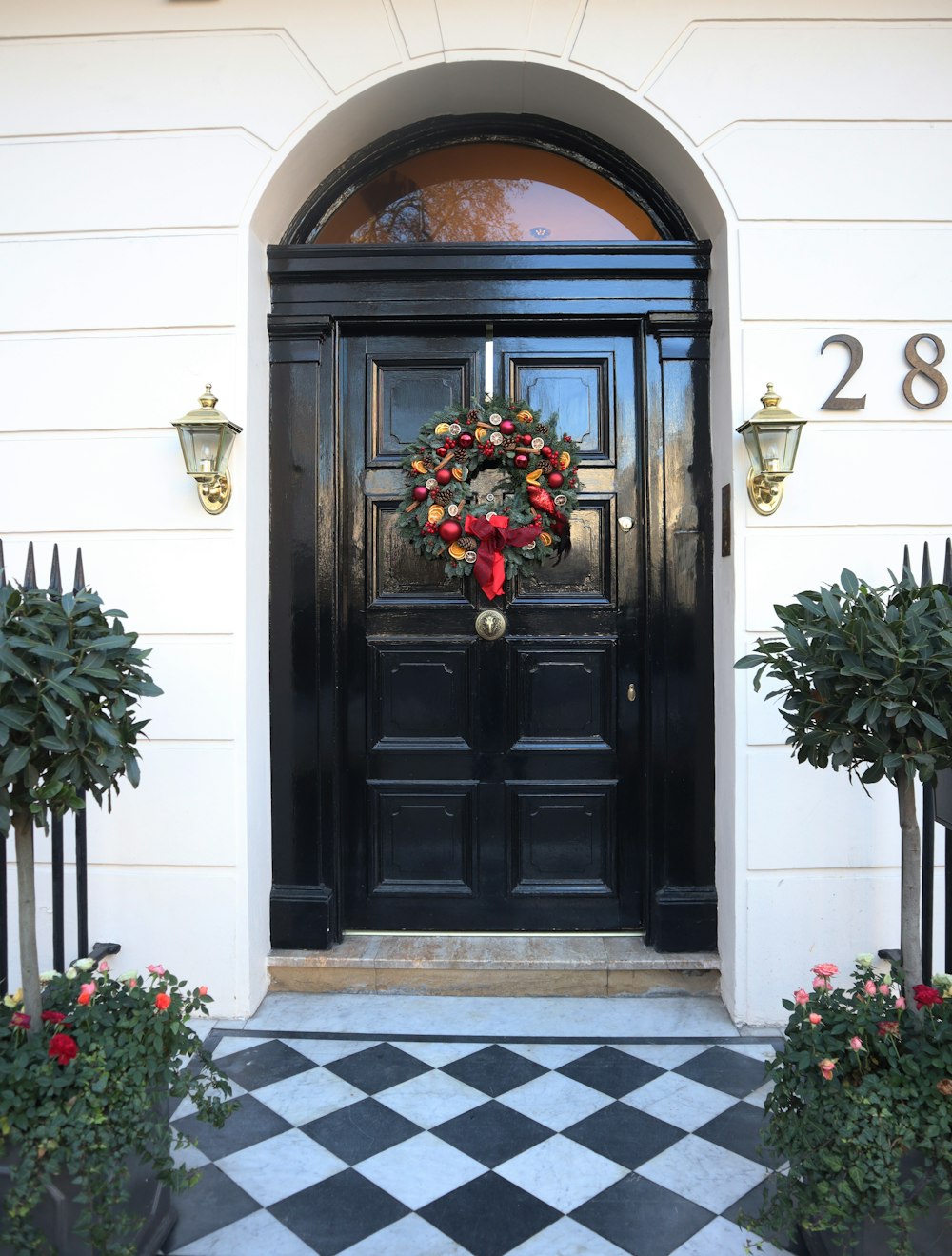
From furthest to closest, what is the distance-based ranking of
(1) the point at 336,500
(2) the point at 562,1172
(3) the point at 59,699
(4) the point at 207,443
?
1. (1) the point at 336,500
2. (4) the point at 207,443
3. (2) the point at 562,1172
4. (3) the point at 59,699

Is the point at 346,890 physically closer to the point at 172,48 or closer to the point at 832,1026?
the point at 832,1026

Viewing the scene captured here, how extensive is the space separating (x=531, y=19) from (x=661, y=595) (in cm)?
208

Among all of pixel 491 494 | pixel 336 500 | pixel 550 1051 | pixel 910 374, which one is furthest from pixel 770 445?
pixel 550 1051

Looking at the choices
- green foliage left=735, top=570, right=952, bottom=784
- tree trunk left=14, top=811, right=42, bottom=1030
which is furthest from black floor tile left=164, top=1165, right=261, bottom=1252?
green foliage left=735, top=570, right=952, bottom=784

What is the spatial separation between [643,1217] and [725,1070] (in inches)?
28.7

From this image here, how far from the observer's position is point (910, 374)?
115 inches

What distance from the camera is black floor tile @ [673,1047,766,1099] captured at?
2514 mm

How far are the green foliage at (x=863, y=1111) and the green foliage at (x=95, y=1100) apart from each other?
4.06 feet

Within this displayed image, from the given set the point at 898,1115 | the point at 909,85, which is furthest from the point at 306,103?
the point at 898,1115

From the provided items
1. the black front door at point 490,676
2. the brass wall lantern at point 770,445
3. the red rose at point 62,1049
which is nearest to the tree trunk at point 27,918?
the red rose at point 62,1049

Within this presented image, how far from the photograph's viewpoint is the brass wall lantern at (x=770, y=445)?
9.03ft

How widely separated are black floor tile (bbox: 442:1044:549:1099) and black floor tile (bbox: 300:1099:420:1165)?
27 centimetres

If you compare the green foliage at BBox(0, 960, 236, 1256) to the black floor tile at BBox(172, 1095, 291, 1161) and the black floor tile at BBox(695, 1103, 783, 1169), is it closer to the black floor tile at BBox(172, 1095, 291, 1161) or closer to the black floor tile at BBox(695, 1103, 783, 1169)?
the black floor tile at BBox(172, 1095, 291, 1161)

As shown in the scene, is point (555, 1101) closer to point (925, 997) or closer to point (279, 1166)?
point (279, 1166)
